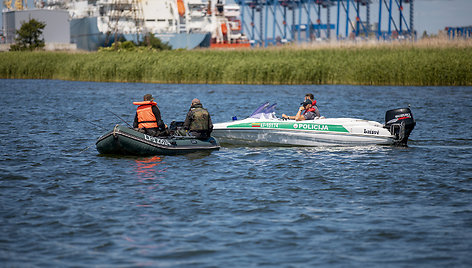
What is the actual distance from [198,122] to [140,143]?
173 cm

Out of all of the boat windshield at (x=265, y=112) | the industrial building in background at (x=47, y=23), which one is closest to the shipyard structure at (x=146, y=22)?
the industrial building in background at (x=47, y=23)

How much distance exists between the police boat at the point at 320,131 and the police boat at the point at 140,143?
6.30ft

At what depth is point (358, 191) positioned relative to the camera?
11578 mm

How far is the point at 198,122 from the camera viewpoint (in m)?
15.3

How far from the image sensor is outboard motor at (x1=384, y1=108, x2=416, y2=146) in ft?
53.6

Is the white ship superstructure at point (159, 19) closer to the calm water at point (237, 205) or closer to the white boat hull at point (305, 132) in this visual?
the white boat hull at point (305, 132)

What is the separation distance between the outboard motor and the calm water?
14.2 inches

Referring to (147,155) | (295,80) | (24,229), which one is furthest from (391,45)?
(24,229)

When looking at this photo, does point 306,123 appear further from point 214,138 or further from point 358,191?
point 358,191

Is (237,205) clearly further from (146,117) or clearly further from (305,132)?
(305,132)

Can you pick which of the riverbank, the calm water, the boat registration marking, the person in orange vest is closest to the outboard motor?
the calm water

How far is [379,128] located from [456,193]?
5.28m

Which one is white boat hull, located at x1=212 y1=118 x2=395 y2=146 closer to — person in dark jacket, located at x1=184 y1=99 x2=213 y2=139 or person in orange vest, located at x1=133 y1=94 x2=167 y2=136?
person in dark jacket, located at x1=184 y1=99 x2=213 y2=139

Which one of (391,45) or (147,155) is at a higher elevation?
(391,45)
